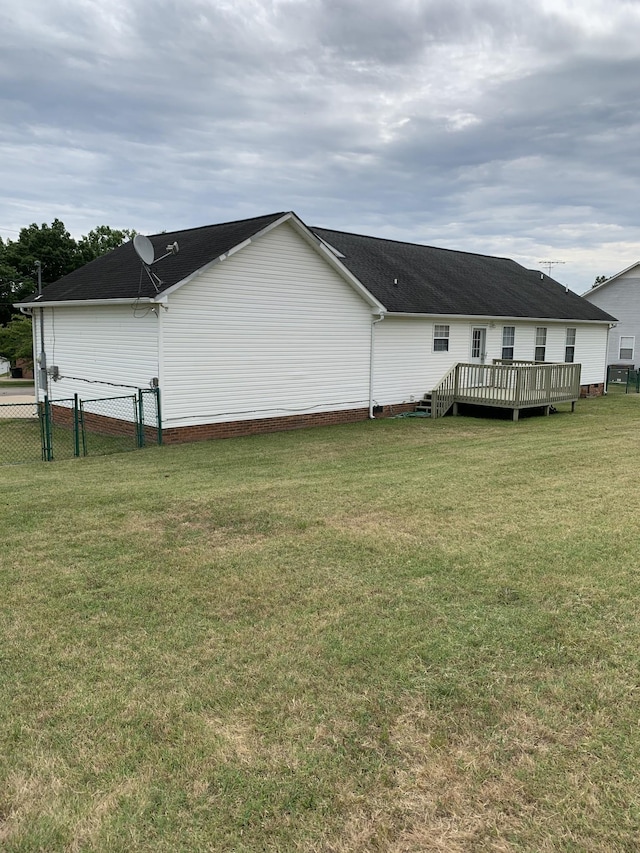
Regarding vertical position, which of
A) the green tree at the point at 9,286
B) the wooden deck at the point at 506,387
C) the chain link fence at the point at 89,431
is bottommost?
the chain link fence at the point at 89,431

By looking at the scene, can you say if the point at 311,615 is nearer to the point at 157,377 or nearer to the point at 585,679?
the point at 585,679

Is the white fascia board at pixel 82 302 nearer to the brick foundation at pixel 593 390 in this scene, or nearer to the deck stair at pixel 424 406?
the deck stair at pixel 424 406

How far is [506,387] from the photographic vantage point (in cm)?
1747

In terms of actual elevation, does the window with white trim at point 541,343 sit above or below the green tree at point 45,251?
below

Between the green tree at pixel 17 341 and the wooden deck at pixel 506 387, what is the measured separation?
90.0 ft

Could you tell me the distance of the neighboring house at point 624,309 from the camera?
32.9 metres

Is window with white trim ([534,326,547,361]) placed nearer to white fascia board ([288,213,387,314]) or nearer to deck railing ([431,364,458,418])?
deck railing ([431,364,458,418])

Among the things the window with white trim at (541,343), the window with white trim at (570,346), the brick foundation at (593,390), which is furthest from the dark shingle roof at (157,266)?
the brick foundation at (593,390)

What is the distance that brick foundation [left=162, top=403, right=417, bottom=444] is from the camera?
12863 millimetres

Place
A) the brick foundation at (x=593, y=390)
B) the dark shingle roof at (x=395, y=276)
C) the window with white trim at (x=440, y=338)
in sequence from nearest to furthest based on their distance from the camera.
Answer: the dark shingle roof at (x=395, y=276) < the window with white trim at (x=440, y=338) < the brick foundation at (x=593, y=390)

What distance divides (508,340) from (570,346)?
456 cm

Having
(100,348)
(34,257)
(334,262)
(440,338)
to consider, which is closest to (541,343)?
(440,338)

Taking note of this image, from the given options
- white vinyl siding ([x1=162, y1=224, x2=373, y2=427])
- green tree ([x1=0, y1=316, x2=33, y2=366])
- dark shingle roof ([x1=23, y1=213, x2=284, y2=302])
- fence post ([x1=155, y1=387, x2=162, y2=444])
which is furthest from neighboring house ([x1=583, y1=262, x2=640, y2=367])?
green tree ([x1=0, y1=316, x2=33, y2=366])

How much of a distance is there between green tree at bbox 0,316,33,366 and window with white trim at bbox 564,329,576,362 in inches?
1154
